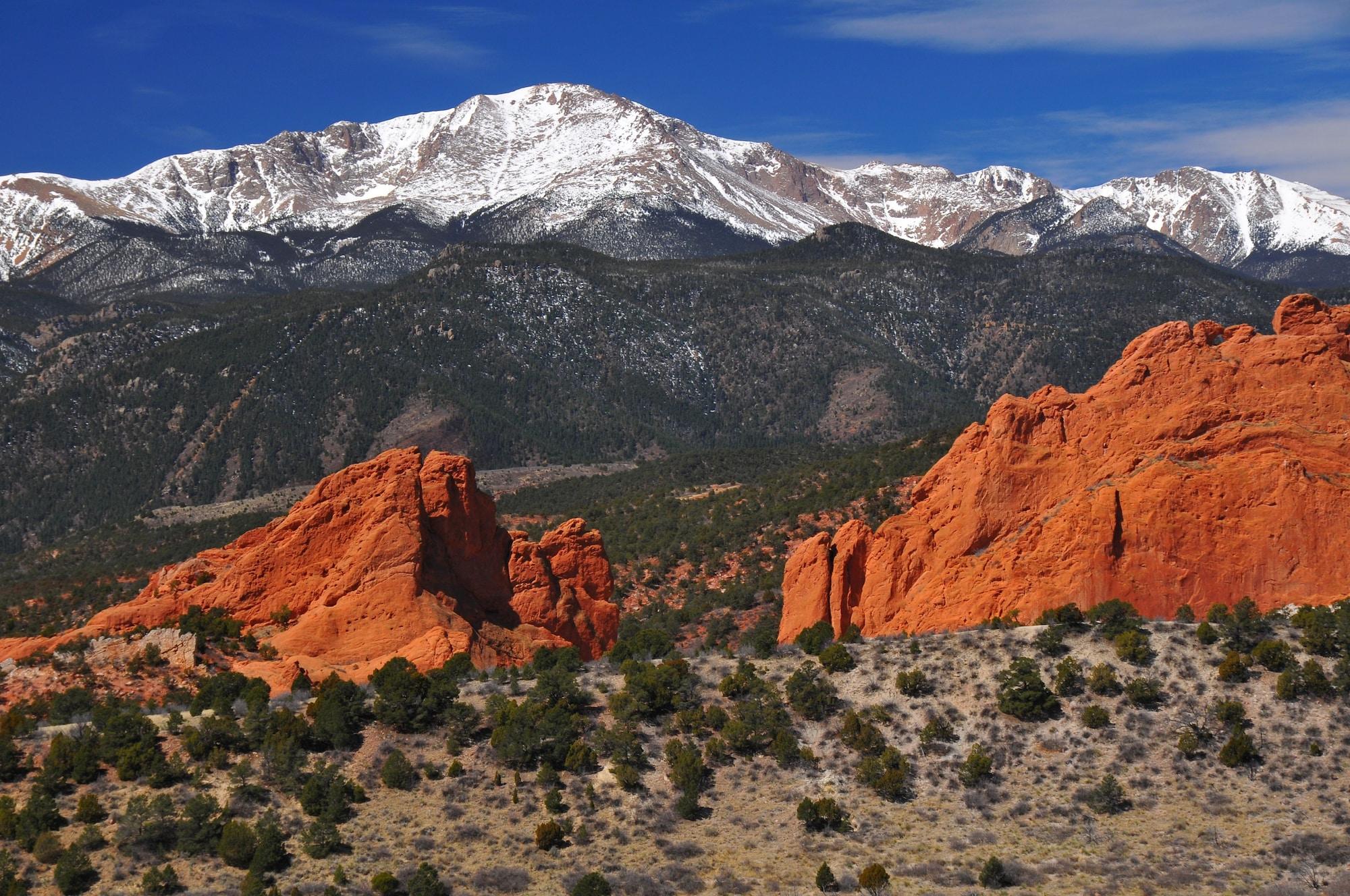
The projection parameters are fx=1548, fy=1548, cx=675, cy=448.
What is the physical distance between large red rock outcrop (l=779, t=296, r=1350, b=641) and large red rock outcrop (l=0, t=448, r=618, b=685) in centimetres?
1421

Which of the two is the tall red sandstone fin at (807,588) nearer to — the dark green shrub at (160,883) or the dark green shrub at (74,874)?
the dark green shrub at (160,883)

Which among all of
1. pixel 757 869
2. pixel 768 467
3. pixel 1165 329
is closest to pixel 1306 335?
pixel 1165 329

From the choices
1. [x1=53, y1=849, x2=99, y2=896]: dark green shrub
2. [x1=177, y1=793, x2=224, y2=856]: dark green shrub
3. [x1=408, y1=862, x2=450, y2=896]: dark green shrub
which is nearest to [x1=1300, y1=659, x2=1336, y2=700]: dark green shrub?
[x1=408, y1=862, x2=450, y2=896]: dark green shrub

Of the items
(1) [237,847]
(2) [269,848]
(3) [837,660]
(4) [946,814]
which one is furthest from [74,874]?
(4) [946,814]

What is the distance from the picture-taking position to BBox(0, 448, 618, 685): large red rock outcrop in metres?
57.7

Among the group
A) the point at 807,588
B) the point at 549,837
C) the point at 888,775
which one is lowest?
the point at 549,837

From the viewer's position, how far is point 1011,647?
56281 mm

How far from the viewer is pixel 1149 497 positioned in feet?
182

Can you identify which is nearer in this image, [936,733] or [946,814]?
[946,814]

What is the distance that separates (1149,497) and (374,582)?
93.2 ft

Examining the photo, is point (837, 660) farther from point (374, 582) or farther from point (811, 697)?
point (374, 582)

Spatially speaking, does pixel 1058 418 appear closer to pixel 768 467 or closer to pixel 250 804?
pixel 250 804

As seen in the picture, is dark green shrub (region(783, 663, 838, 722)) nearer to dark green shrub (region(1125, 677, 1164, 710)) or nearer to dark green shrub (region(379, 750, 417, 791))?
dark green shrub (region(1125, 677, 1164, 710))

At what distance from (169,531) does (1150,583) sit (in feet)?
447
